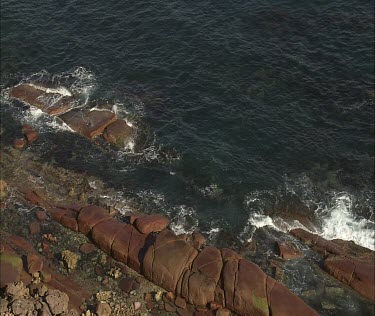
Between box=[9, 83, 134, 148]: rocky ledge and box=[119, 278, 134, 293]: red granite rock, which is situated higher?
box=[9, 83, 134, 148]: rocky ledge

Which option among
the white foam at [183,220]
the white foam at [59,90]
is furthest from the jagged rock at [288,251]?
the white foam at [59,90]

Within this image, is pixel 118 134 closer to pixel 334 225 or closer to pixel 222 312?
pixel 222 312

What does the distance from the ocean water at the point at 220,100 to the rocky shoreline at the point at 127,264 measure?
12.7 feet

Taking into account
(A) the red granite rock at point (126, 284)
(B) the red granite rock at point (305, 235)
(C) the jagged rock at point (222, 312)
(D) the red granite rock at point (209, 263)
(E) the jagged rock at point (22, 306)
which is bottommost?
(B) the red granite rock at point (305, 235)

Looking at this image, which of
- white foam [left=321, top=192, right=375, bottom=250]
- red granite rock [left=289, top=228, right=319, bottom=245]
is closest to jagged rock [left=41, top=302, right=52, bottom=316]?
red granite rock [left=289, top=228, right=319, bottom=245]

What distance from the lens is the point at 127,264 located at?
4266 centimetres

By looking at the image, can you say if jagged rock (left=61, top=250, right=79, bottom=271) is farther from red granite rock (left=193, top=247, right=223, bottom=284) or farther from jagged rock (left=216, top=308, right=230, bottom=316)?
jagged rock (left=216, top=308, right=230, bottom=316)

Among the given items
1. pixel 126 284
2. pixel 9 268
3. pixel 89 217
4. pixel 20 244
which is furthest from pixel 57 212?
pixel 126 284

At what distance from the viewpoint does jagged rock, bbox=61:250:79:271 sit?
137 ft

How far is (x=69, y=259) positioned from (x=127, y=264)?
5498 mm

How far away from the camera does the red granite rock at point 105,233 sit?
143 feet

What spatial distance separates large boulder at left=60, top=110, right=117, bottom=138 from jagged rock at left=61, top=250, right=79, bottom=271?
19.5m

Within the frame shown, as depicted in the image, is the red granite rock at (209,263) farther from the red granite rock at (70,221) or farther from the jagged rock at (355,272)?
the red granite rock at (70,221)

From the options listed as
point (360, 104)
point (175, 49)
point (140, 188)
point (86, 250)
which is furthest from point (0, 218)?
point (360, 104)
